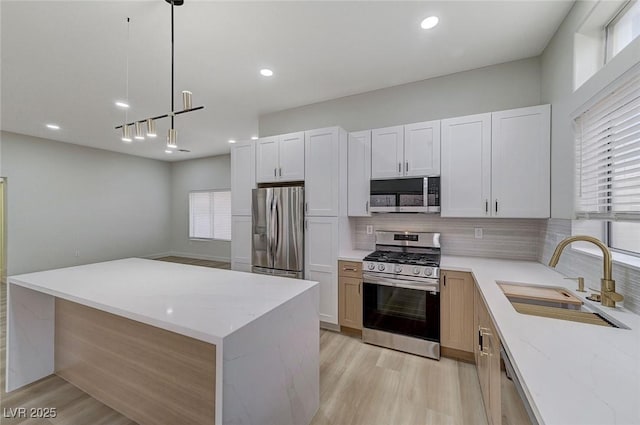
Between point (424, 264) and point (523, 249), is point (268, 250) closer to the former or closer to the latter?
point (424, 264)

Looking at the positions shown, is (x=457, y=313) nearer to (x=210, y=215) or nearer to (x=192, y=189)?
(x=210, y=215)

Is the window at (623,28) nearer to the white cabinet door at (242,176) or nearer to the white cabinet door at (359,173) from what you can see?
the white cabinet door at (359,173)

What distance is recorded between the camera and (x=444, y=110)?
2.98 metres

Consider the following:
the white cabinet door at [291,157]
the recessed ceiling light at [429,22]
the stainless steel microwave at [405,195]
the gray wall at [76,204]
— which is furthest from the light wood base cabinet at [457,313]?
the gray wall at [76,204]

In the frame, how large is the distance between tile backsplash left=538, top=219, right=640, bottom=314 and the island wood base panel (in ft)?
7.23

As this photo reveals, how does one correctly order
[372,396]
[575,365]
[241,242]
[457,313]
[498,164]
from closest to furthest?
[575,365]
[372,396]
[457,313]
[498,164]
[241,242]

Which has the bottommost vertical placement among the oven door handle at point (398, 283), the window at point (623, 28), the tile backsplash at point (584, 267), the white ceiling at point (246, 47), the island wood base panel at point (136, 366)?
the island wood base panel at point (136, 366)

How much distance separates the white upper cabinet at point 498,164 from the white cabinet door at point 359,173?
818mm

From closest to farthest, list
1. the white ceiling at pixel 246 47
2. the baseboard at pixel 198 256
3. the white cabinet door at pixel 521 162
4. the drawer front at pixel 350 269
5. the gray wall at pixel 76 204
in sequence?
1. the white ceiling at pixel 246 47
2. the white cabinet door at pixel 521 162
3. the drawer front at pixel 350 269
4. the gray wall at pixel 76 204
5. the baseboard at pixel 198 256

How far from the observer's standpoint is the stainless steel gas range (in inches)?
96.1

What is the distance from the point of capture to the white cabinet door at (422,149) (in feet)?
8.95

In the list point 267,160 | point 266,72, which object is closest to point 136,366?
point 267,160

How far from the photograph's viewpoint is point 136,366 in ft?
5.74

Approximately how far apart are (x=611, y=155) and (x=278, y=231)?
2861 millimetres
